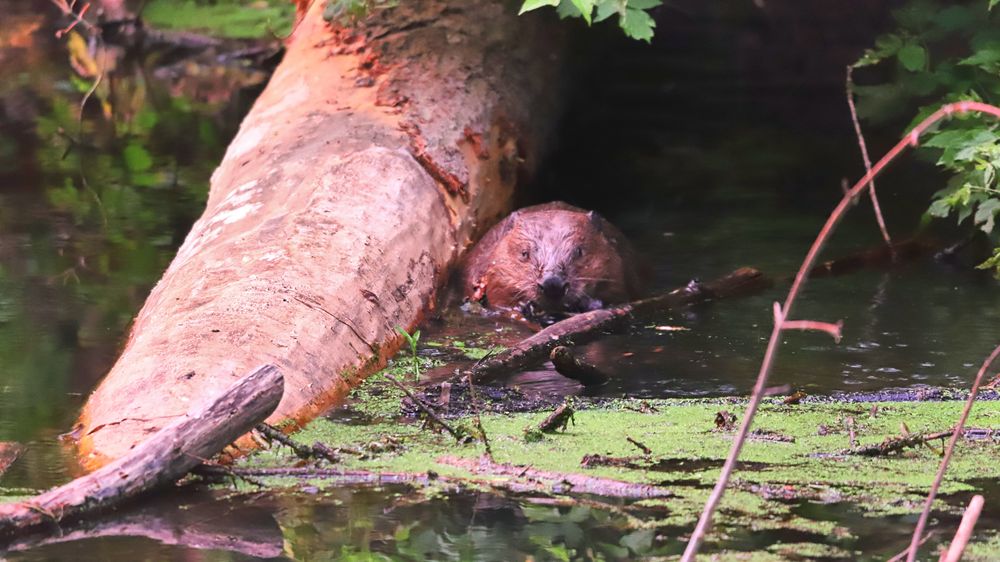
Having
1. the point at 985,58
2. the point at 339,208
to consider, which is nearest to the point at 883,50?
the point at 985,58

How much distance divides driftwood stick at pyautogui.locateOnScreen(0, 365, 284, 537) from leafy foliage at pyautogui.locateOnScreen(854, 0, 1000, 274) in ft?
13.7

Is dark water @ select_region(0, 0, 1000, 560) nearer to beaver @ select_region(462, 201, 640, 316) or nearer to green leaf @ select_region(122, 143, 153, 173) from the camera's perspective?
green leaf @ select_region(122, 143, 153, 173)

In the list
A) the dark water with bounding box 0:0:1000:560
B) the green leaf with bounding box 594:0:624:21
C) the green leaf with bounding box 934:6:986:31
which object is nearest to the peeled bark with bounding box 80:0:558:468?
Result: the dark water with bounding box 0:0:1000:560

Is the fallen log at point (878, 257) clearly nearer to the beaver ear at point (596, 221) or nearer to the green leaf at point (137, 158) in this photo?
the beaver ear at point (596, 221)

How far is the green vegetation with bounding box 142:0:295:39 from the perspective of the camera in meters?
19.2

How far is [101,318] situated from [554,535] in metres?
4.02

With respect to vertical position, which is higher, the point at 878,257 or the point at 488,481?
the point at 878,257

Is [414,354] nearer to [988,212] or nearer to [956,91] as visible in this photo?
[988,212]

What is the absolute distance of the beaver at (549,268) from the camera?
8.20 m

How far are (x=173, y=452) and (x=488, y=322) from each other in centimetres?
354

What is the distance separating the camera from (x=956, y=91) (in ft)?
27.8

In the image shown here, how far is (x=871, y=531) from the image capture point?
14.6ft

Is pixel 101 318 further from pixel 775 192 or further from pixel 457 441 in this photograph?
pixel 775 192

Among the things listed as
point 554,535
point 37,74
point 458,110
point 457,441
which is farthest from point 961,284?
point 37,74
